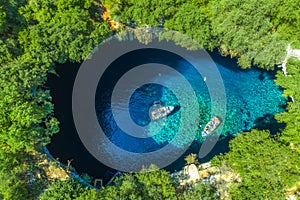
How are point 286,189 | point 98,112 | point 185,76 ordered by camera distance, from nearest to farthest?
point 286,189, point 98,112, point 185,76

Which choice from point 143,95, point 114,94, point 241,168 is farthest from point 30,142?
point 241,168

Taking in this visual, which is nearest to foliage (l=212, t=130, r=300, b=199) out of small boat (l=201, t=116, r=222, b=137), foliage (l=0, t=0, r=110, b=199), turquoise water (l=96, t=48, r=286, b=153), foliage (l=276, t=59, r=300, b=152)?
foliage (l=276, t=59, r=300, b=152)

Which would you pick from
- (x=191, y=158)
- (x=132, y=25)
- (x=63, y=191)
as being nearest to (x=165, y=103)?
(x=191, y=158)

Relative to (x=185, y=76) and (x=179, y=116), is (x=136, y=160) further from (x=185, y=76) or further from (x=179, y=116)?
(x=185, y=76)

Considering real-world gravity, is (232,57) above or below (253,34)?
below

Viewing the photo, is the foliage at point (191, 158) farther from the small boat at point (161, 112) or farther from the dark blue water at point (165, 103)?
the small boat at point (161, 112)

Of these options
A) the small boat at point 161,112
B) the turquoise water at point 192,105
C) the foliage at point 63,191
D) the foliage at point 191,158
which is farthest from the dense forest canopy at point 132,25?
the small boat at point 161,112

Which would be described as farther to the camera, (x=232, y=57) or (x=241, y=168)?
(x=232, y=57)

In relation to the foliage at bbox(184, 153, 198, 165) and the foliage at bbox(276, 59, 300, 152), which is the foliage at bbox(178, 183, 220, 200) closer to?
the foliage at bbox(184, 153, 198, 165)

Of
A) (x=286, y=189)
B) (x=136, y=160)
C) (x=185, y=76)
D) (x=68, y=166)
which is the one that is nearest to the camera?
(x=286, y=189)
